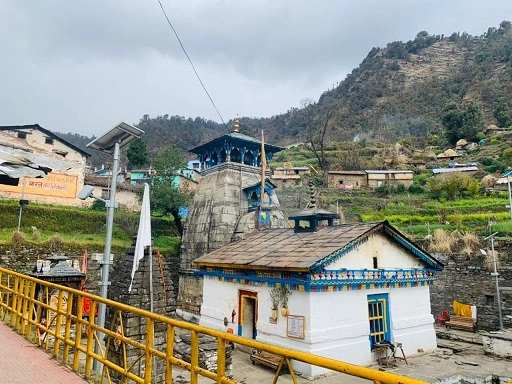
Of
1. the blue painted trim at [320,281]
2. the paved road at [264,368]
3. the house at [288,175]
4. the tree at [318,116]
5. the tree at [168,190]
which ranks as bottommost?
the paved road at [264,368]

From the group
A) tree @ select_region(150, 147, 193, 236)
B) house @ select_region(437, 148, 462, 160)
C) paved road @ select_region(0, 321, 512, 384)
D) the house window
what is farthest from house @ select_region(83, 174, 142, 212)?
house @ select_region(437, 148, 462, 160)

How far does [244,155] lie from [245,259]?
322 inches

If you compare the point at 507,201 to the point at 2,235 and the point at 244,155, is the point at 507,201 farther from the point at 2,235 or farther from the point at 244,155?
the point at 2,235

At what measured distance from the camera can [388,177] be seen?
47719 millimetres

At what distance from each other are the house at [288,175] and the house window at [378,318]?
38.5 m

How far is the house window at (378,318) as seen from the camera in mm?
12250

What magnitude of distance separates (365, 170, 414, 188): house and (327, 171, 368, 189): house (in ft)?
2.79

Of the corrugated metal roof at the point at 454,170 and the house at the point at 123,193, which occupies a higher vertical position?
the corrugated metal roof at the point at 454,170

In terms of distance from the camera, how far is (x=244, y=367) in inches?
442

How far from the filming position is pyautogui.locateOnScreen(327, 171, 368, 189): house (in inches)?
1925

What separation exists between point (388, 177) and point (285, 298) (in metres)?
39.9

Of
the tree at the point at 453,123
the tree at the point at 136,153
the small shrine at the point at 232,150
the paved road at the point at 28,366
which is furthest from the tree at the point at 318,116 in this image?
the paved road at the point at 28,366

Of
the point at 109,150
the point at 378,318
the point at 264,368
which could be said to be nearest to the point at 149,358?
the point at 109,150

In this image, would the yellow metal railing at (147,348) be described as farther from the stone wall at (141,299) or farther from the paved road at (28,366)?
the stone wall at (141,299)
